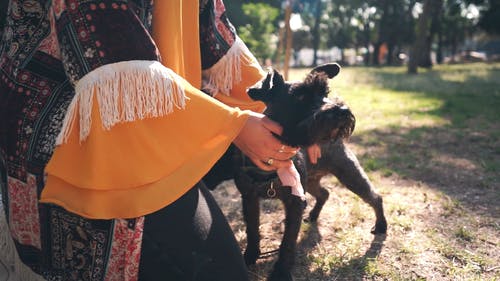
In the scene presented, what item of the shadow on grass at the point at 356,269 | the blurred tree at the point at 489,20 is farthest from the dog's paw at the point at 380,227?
the blurred tree at the point at 489,20

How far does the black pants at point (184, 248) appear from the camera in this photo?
1.55m

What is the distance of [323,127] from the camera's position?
1843 mm

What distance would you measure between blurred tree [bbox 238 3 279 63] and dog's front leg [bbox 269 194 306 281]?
7.08 metres

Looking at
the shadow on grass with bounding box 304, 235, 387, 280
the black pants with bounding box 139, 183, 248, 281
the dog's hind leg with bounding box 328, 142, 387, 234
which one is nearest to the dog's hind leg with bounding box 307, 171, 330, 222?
the dog's hind leg with bounding box 328, 142, 387, 234

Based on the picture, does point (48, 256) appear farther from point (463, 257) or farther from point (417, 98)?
point (417, 98)

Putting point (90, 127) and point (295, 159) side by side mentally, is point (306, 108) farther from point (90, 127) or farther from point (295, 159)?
point (90, 127)

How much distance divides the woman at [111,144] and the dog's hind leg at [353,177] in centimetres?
116

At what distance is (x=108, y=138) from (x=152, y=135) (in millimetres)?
139

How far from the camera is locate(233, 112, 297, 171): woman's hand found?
5.37 feet

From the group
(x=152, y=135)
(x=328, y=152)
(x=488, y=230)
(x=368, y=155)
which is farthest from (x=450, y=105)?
(x=152, y=135)

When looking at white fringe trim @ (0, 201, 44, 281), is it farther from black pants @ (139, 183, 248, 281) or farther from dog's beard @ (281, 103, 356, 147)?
dog's beard @ (281, 103, 356, 147)

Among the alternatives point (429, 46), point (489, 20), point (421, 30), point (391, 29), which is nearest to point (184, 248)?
point (421, 30)

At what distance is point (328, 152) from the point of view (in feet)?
9.12

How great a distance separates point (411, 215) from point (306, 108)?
182 centimetres
